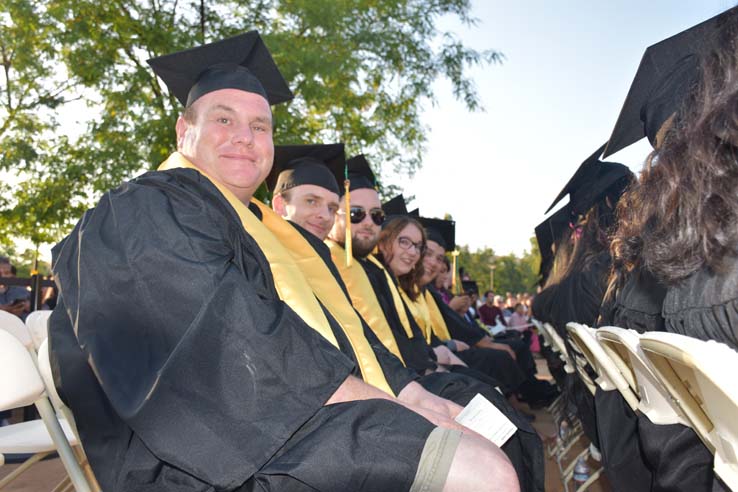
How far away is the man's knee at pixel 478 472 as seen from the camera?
5.31 ft

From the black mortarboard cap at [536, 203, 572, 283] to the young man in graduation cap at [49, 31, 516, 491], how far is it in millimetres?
4445

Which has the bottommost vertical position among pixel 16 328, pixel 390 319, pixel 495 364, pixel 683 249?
pixel 495 364

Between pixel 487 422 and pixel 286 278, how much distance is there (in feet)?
2.68

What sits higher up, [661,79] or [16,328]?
[661,79]

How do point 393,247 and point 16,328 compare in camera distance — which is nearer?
point 16,328

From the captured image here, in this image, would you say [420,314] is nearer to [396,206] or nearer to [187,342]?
[396,206]

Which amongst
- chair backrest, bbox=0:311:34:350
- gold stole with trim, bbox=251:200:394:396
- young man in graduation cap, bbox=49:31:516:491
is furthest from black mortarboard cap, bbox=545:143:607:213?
chair backrest, bbox=0:311:34:350

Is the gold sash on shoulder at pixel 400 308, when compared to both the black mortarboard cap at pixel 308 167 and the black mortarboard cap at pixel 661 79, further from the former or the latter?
the black mortarboard cap at pixel 661 79

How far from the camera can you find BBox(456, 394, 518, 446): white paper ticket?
7.10 feet

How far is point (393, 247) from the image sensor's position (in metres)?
5.39

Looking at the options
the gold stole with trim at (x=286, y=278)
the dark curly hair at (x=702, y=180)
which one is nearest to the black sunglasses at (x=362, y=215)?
the gold stole with trim at (x=286, y=278)

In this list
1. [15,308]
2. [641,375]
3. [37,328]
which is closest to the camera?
[641,375]

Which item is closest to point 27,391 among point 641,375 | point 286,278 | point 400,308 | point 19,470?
point 19,470

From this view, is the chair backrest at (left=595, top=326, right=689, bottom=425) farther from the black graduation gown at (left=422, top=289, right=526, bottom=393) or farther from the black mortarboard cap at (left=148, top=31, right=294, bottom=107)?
the black graduation gown at (left=422, top=289, right=526, bottom=393)
